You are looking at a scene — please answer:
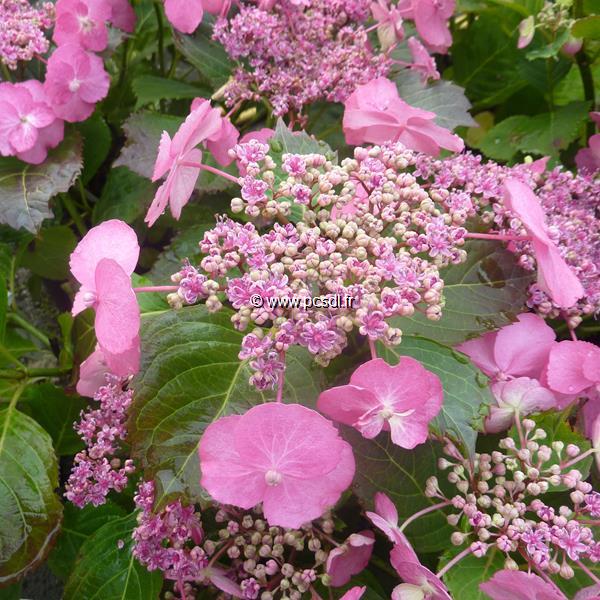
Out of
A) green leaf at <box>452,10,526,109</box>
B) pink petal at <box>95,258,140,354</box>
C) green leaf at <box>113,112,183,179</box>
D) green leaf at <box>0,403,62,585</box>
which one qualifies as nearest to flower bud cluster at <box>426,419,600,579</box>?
pink petal at <box>95,258,140,354</box>

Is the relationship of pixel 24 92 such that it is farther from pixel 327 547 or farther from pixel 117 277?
pixel 327 547

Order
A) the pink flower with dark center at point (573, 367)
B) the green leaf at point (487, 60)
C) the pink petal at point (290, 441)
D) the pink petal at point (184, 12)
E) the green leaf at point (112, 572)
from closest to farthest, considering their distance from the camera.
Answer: the pink petal at point (290, 441) → the pink flower with dark center at point (573, 367) → the green leaf at point (112, 572) → the pink petal at point (184, 12) → the green leaf at point (487, 60)

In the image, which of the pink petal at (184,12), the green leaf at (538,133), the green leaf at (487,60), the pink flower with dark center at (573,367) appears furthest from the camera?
the green leaf at (487,60)

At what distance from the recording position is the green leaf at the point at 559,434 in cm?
52

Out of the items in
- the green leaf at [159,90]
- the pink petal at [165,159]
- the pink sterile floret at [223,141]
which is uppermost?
the pink petal at [165,159]

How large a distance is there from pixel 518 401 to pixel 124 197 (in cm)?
61

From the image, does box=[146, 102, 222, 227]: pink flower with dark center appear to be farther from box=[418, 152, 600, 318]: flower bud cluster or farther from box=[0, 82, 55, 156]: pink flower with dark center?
box=[0, 82, 55, 156]: pink flower with dark center

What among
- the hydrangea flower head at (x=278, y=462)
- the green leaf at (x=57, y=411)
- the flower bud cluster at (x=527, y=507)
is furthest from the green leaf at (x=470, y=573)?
the green leaf at (x=57, y=411)

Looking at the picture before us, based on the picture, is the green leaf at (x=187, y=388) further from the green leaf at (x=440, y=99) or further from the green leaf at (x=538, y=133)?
the green leaf at (x=538, y=133)

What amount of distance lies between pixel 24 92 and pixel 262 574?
623 mm

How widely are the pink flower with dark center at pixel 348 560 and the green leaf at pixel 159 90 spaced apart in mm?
621

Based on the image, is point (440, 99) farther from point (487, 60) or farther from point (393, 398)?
point (393, 398)

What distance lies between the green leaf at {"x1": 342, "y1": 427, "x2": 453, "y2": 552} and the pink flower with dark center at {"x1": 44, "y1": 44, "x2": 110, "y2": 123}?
0.56 meters

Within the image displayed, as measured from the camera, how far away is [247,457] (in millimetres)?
425
